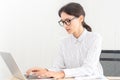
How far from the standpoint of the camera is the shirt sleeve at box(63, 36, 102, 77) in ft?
6.00

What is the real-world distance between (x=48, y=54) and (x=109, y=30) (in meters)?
0.83

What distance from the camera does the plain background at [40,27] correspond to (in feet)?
9.61

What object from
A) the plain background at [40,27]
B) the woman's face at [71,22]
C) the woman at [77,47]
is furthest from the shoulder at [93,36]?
the plain background at [40,27]

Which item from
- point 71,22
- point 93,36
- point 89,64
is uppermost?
point 71,22

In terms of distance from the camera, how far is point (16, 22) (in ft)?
9.77

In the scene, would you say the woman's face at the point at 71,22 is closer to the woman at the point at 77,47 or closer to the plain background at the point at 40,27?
the woman at the point at 77,47

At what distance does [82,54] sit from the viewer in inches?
81.7

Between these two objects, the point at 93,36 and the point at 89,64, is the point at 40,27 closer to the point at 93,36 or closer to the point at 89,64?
the point at 93,36

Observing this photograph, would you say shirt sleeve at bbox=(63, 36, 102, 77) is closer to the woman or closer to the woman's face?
the woman

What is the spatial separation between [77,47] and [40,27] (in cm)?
118

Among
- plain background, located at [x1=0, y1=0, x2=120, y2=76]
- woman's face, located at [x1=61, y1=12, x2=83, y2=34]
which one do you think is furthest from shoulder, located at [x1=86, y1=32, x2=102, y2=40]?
plain background, located at [x1=0, y1=0, x2=120, y2=76]

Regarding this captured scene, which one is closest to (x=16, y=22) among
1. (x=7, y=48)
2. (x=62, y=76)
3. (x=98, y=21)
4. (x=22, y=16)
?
(x=22, y=16)

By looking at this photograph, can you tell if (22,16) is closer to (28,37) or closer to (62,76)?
(28,37)

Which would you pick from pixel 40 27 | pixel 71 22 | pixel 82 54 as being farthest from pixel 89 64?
Result: pixel 40 27
